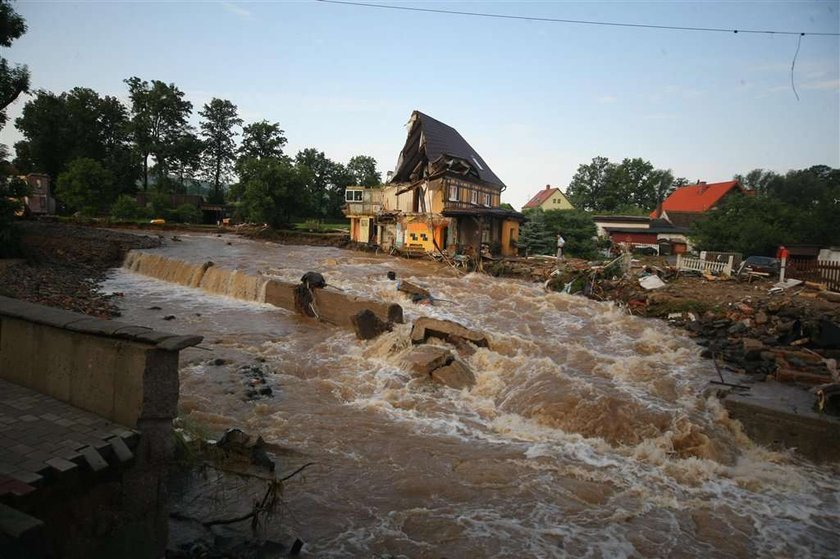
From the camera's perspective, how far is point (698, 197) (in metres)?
50.3

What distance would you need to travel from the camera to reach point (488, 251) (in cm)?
2939

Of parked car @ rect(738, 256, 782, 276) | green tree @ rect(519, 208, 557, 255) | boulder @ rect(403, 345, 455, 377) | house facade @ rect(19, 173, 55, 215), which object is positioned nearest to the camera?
boulder @ rect(403, 345, 455, 377)

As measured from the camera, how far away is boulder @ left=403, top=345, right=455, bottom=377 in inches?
410

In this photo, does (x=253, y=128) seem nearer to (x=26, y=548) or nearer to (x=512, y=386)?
(x=512, y=386)

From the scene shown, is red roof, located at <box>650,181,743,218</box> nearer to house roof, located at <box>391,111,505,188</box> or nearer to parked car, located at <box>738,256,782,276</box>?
house roof, located at <box>391,111,505,188</box>

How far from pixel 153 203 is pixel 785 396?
49022mm

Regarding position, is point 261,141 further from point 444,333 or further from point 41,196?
point 444,333

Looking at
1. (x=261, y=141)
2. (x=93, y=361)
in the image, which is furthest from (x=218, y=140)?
(x=93, y=361)

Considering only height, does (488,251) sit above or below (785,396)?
above

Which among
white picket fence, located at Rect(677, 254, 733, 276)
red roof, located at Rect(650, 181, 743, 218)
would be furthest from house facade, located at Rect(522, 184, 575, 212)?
white picket fence, located at Rect(677, 254, 733, 276)

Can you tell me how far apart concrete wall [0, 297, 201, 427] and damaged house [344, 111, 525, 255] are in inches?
940

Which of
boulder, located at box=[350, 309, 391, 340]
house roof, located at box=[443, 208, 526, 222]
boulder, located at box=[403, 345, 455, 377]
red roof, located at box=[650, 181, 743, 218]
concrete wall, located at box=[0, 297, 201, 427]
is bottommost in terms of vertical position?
boulder, located at box=[403, 345, 455, 377]

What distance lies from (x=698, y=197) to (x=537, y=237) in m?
29.0

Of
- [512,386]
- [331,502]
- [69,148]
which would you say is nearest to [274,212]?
[69,148]
